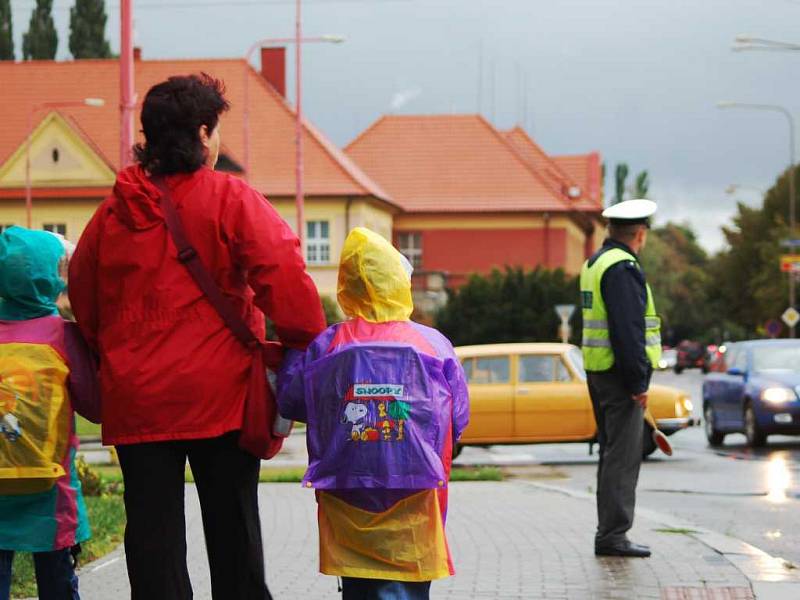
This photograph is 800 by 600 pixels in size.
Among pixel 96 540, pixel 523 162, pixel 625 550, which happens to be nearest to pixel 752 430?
pixel 625 550

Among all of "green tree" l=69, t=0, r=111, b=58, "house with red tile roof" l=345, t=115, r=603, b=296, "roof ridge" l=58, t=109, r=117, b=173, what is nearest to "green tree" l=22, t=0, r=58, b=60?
"green tree" l=69, t=0, r=111, b=58

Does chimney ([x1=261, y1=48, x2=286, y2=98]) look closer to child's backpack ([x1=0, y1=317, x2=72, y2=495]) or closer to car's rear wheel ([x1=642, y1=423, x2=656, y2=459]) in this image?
car's rear wheel ([x1=642, y1=423, x2=656, y2=459])

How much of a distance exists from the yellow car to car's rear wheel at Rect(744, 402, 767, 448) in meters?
1.79

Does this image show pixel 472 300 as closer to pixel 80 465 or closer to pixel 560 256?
pixel 560 256

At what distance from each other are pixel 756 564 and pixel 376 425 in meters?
4.30

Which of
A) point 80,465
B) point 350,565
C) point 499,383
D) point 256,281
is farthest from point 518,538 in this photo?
point 499,383

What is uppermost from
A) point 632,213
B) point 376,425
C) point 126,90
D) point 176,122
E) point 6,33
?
point 6,33

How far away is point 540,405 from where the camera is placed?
67.6 feet

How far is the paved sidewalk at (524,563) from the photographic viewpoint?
26.3ft

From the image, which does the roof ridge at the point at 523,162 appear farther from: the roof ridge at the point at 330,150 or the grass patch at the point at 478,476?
the grass patch at the point at 478,476

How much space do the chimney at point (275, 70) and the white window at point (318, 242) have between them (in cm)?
850

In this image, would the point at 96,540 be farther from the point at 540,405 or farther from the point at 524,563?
the point at 540,405

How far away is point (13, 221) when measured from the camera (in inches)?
2482

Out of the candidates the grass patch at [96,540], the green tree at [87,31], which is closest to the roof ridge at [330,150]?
the green tree at [87,31]
